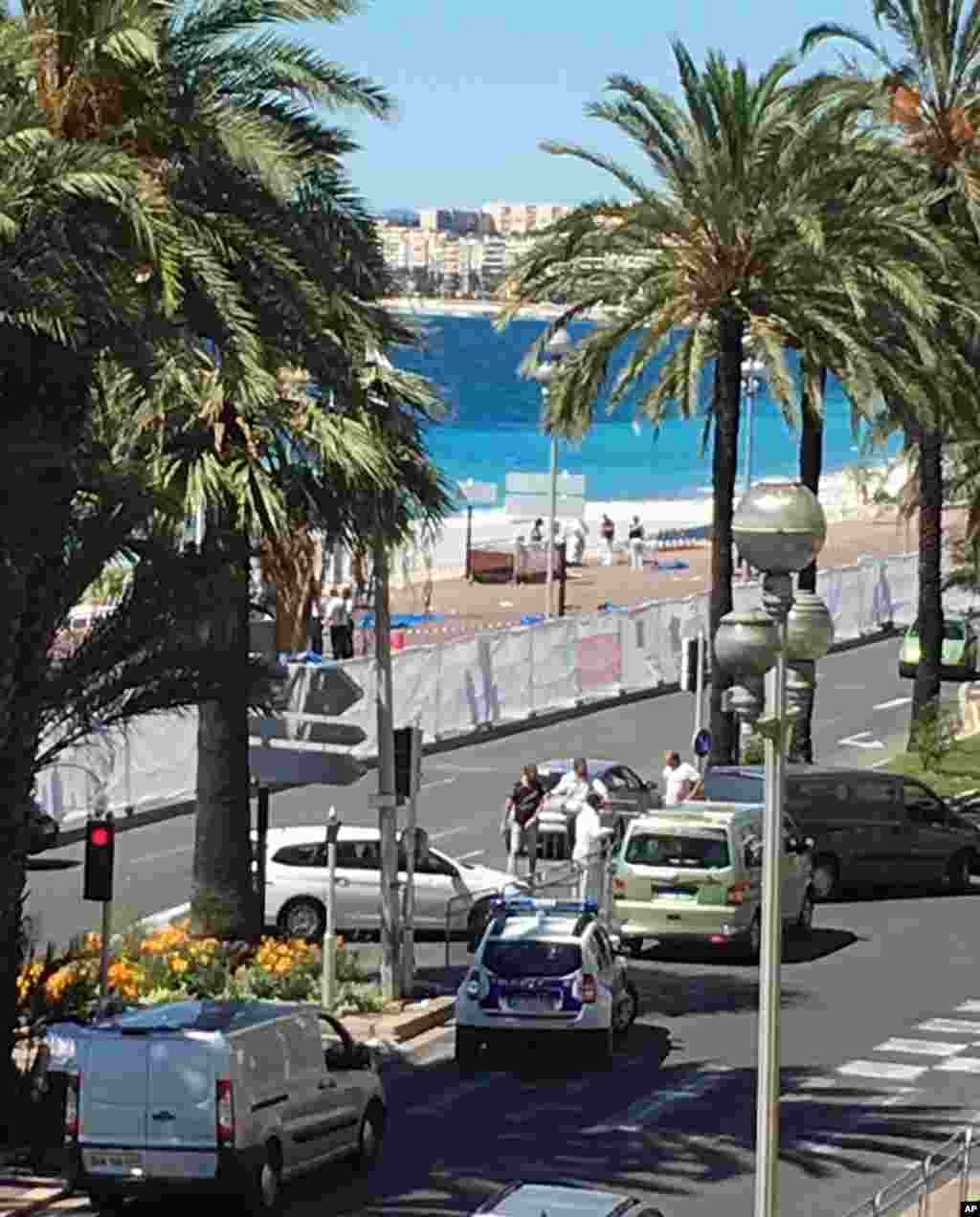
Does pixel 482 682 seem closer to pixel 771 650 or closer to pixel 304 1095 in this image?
pixel 304 1095

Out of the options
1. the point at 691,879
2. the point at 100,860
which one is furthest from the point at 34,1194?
the point at 691,879

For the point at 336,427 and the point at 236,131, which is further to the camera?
the point at 336,427

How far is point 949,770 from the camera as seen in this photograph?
49.6 m

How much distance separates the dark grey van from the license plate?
1901 centimetres

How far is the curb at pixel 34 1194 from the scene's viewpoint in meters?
Answer: 22.4

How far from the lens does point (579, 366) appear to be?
4356 centimetres

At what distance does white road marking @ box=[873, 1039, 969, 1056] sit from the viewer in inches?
1157

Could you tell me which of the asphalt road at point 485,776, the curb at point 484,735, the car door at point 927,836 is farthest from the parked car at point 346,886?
the car door at point 927,836

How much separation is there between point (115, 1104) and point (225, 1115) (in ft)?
2.78

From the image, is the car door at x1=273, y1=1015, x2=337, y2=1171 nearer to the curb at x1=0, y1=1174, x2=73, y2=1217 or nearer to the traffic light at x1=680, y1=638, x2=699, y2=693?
the curb at x1=0, y1=1174, x2=73, y2=1217

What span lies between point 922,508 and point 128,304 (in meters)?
28.4

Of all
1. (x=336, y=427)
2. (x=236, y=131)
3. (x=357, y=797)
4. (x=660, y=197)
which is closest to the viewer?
(x=236, y=131)

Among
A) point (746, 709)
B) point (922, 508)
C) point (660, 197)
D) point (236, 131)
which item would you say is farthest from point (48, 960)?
point (922, 508)

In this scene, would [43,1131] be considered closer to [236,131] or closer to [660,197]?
[236,131]
